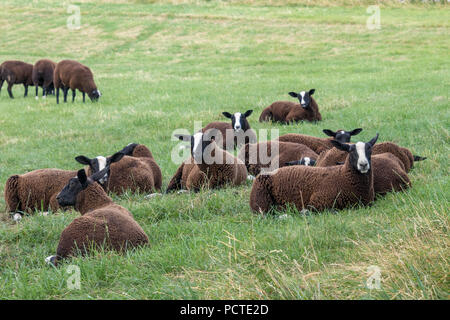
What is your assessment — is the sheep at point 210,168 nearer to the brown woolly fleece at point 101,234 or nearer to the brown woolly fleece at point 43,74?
the brown woolly fleece at point 101,234

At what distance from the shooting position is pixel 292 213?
6527mm

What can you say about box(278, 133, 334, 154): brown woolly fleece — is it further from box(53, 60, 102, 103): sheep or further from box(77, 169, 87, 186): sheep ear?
box(53, 60, 102, 103): sheep

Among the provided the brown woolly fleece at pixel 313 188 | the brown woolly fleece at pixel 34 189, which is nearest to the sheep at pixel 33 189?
the brown woolly fleece at pixel 34 189

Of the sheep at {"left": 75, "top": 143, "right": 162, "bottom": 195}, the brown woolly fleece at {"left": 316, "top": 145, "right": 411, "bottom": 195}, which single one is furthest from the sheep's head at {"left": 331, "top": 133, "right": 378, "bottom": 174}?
the sheep at {"left": 75, "top": 143, "right": 162, "bottom": 195}

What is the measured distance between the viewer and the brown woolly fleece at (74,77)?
2067cm

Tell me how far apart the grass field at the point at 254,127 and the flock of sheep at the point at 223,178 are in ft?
0.97

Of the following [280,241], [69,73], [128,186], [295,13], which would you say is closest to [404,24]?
[295,13]

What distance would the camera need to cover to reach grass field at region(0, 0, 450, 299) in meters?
4.03

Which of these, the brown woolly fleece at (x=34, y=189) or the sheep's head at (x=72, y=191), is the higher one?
the sheep's head at (x=72, y=191)

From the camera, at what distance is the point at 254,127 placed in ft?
46.5

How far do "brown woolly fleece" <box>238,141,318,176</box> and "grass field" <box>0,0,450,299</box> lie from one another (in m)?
1.53

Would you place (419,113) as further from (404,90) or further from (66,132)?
(66,132)

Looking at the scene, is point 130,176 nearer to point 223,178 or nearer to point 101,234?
point 223,178
